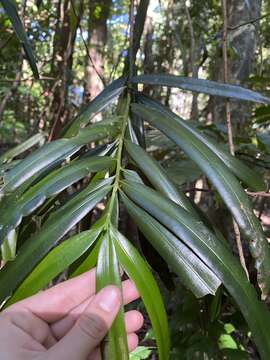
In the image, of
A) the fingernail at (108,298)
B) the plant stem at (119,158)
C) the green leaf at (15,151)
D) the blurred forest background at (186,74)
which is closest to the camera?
the fingernail at (108,298)

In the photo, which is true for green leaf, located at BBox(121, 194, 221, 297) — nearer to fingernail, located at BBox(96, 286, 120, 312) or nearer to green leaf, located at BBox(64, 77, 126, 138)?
fingernail, located at BBox(96, 286, 120, 312)

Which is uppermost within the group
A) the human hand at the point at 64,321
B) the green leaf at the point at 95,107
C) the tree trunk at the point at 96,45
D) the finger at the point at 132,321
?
the tree trunk at the point at 96,45

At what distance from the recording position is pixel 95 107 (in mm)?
837

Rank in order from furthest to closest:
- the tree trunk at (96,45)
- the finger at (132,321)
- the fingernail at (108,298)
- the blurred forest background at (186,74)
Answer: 1. the tree trunk at (96,45)
2. the blurred forest background at (186,74)
3. the finger at (132,321)
4. the fingernail at (108,298)

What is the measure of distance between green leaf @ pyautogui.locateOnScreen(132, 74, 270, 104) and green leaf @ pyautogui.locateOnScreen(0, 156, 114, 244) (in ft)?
0.69

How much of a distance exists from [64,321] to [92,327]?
0.79 feet

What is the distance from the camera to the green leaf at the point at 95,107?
81 cm

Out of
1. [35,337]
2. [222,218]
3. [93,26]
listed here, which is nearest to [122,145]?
[35,337]

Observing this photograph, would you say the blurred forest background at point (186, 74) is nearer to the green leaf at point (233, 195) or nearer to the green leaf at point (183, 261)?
the green leaf at point (233, 195)

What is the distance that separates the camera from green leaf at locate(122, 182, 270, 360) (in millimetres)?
587

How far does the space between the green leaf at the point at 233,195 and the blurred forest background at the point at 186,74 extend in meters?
0.14

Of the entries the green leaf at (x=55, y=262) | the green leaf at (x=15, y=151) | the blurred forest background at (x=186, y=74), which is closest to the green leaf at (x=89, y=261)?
the green leaf at (x=55, y=262)

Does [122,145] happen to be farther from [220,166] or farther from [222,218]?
[222,218]

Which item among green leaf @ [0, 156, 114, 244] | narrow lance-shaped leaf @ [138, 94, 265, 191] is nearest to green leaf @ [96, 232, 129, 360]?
green leaf @ [0, 156, 114, 244]
